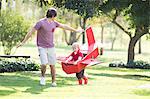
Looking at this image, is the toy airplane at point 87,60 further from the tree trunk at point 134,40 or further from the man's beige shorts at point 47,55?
the tree trunk at point 134,40

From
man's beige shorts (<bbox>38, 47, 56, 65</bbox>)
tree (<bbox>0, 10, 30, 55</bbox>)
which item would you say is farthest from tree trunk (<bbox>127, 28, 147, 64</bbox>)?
man's beige shorts (<bbox>38, 47, 56, 65</bbox>)

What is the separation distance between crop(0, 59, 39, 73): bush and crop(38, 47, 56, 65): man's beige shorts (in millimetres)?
6386

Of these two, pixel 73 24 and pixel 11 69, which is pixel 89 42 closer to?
pixel 11 69

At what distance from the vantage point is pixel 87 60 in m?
14.0

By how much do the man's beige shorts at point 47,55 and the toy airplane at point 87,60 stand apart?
3.93 feet

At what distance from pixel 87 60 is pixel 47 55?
1.58m

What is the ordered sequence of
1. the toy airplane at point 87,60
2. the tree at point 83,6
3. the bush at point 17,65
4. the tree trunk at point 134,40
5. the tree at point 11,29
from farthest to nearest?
the tree at point 11,29, the tree trunk at point 134,40, the bush at point 17,65, the tree at point 83,6, the toy airplane at point 87,60

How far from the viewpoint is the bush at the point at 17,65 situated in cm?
1915

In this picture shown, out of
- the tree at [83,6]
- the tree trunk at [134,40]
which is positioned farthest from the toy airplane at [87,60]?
the tree trunk at [134,40]

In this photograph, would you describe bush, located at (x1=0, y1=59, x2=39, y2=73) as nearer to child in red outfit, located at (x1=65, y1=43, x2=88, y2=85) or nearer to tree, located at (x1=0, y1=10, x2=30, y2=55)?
child in red outfit, located at (x1=65, y1=43, x2=88, y2=85)

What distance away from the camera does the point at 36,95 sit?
10484mm

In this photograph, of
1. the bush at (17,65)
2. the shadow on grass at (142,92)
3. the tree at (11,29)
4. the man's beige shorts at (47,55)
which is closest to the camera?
the shadow on grass at (142,92)

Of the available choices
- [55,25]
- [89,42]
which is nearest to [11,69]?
[89,42]

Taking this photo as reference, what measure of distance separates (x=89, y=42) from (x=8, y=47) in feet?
67.8
